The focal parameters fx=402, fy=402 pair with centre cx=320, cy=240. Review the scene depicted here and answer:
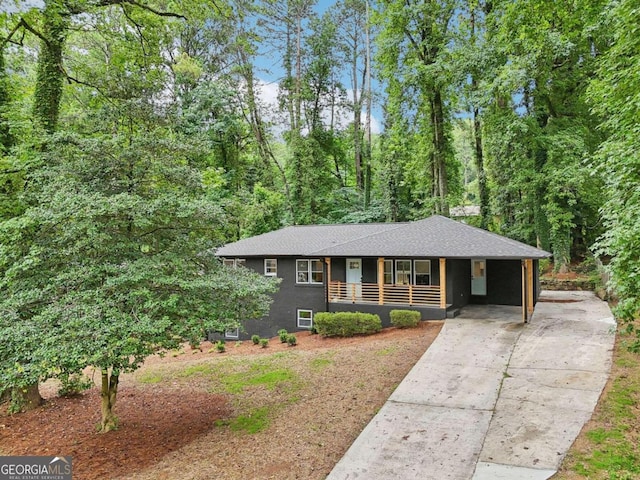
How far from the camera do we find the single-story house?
14.5 m

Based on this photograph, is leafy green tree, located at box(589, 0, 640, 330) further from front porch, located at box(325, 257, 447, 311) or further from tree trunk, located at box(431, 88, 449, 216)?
tree trunk, located at box(431, 88, 449, 216)

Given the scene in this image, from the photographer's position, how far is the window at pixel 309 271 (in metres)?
17.5

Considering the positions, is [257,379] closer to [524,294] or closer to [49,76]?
[49,76]

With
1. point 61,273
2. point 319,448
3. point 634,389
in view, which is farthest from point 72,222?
point 634,389

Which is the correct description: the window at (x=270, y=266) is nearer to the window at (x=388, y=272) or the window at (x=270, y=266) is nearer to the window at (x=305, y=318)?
the window at (x=305, y=318)

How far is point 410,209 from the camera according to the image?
29984mm

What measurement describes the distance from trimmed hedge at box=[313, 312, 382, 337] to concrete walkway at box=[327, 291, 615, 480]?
2626 millimetres

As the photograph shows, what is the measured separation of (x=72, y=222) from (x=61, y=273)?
0.84m

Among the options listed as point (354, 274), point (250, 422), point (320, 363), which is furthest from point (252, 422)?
point (354, 274)

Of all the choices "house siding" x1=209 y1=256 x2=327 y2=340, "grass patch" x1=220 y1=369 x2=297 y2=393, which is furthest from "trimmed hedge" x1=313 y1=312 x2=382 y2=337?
"grass patch" x1=220 y1=369 x2=297 y2=393

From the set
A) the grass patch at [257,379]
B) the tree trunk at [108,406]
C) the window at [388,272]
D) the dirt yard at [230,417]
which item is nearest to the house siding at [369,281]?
the window at [388,272]

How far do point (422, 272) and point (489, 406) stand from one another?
8512 mm

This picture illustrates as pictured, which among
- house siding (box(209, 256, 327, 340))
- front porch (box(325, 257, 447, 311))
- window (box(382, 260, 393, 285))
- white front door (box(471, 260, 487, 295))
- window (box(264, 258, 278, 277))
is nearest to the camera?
front porch (box(325, 257, 447, 311))

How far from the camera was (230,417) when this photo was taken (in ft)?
26.9
